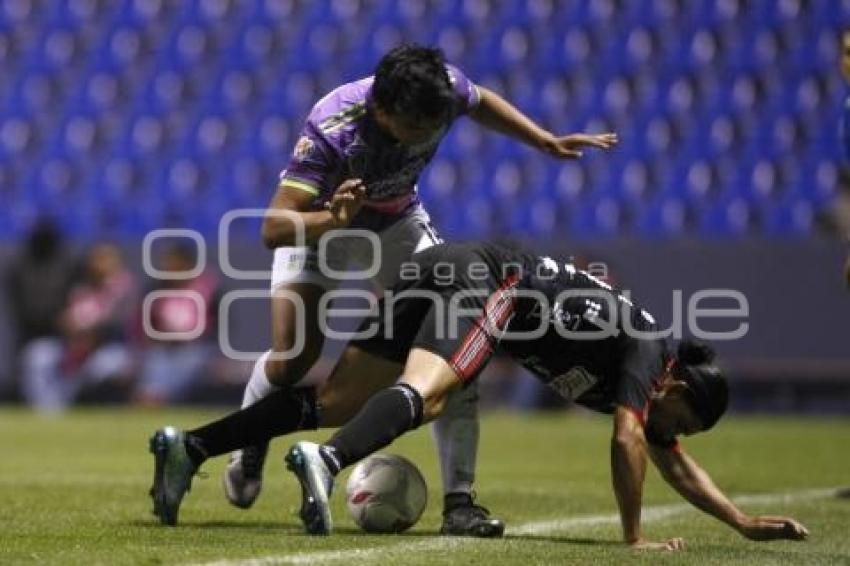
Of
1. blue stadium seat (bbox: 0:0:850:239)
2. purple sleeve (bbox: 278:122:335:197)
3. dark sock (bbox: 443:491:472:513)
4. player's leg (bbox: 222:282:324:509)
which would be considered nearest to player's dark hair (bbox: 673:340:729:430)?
dark sock (bbox: 443:491:472:513)

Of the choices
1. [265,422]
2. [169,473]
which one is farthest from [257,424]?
[169,473]

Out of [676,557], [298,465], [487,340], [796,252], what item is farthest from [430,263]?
[796,252]

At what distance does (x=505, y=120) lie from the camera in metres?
7.18

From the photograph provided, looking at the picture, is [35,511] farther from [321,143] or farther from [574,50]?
[574,50]

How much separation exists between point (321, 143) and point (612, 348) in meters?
1.29

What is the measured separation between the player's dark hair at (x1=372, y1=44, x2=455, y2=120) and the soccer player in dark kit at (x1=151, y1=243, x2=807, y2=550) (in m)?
0.48

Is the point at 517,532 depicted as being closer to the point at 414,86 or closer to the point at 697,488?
the point at 697,488

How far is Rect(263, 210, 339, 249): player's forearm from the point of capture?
612 cm

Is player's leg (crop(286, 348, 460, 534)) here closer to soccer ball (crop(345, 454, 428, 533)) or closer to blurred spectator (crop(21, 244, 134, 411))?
soccer ball (crop(345, 454, 428, 533))

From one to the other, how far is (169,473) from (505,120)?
6.33 feet

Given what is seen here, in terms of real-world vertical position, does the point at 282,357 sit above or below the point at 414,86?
below

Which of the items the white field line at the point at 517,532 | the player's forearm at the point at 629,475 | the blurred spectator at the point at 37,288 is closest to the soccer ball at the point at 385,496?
the white field line at the point at 517,532

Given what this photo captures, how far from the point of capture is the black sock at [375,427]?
5754mm

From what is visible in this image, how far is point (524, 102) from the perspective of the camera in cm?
1798
